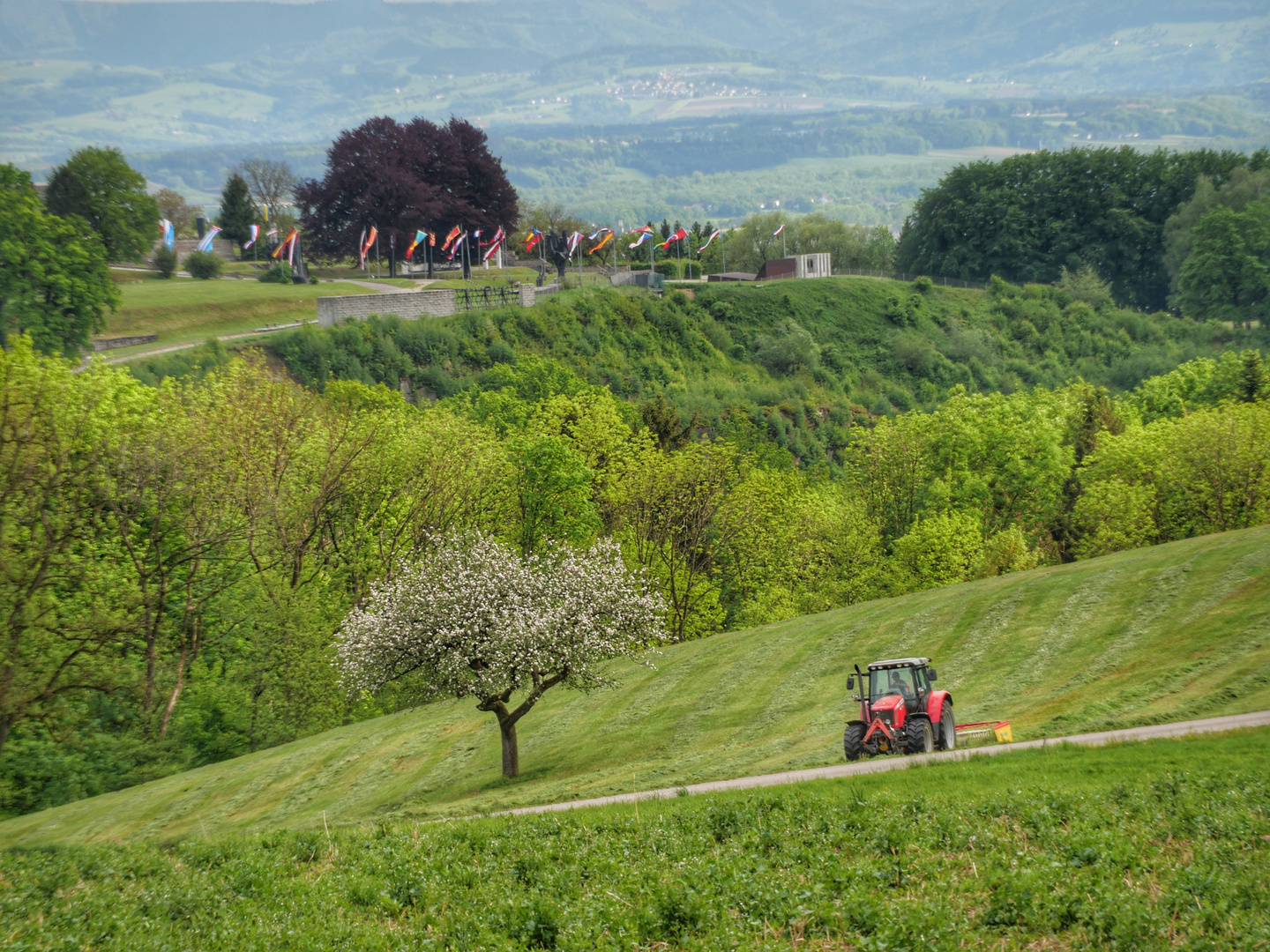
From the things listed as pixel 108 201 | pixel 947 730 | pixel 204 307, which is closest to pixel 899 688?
pixel 947 730

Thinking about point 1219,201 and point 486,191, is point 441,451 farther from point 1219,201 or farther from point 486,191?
point 1219,201

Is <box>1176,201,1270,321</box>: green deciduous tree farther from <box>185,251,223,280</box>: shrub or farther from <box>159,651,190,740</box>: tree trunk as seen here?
<box>159,651,190,740</box>: tree trunk

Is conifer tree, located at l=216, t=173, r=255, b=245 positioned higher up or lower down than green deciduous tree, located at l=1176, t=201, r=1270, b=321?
higher up

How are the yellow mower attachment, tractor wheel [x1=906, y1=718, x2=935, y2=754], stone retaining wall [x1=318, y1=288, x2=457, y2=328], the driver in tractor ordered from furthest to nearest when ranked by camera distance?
stone retaining wall [x1=318, y1=288, x2=457, y2=328] → the driver in tractor → tractor wheel [x1=906, y1=718, x2=935, y2=754] → the yellow mower attachment

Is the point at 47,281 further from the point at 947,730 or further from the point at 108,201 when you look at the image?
the point at 947,730

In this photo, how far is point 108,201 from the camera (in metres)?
86.8

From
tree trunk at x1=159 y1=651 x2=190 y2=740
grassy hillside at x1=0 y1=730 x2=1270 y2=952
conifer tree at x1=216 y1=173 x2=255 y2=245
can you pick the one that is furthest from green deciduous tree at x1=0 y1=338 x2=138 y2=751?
conifer tree at x1=216 y1=173 x2=255 y2=245

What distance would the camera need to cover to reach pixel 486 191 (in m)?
111

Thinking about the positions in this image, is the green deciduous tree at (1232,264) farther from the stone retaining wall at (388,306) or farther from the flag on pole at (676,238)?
the stone retaining wall at (388,306)

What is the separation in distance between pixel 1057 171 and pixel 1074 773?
5281 inches

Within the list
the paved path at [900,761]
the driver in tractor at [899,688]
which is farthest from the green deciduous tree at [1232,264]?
the paved path at [900,761]

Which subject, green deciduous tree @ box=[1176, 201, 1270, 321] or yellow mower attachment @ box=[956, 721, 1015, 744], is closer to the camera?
yellow mower attachment @ box=[956, 721, 1015, 744]

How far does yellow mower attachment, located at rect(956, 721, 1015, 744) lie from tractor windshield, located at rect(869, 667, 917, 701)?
4.72 feet

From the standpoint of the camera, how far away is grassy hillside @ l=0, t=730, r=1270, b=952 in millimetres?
10367
